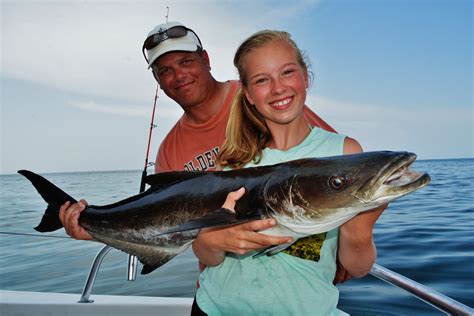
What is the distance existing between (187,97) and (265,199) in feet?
5.59

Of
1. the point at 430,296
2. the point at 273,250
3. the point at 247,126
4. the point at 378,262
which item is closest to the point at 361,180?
the point at 273,250

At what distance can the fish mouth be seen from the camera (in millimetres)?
1573

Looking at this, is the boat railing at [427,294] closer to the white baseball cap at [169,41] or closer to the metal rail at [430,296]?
the metal rail at [430,296]

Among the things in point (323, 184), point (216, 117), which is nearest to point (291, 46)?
point (323, 184)

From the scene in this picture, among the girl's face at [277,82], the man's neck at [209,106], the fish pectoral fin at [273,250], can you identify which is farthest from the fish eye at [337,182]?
the man's neck at [209,106]

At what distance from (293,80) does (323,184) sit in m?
0.67

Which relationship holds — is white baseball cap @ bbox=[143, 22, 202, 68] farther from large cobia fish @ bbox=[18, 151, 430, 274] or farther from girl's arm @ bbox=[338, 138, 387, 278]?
girl's arm @ bbox=[338, 138, 387, 278]

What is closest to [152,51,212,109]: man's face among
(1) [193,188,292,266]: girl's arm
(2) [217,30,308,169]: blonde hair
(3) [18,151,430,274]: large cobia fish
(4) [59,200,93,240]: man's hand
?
(2) [217,30,308,169]: blonde hair

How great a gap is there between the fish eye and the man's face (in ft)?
6.16

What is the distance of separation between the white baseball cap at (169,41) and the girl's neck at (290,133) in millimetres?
1449

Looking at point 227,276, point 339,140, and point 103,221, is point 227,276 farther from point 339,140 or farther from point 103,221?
point 103,221

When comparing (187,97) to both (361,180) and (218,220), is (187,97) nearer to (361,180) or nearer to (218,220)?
(218,220)

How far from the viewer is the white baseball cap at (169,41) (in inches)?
136

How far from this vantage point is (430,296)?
93.2 inches
